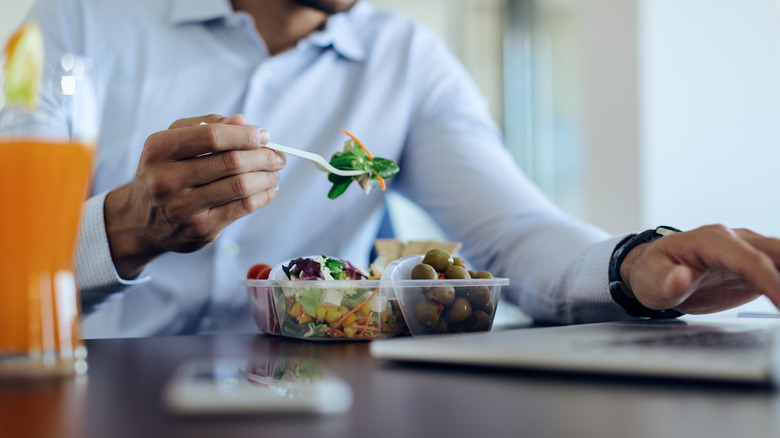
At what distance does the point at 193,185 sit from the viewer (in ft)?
2.72

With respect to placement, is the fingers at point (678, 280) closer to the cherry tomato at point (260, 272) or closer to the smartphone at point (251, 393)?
the smartphone at point (251, 393)

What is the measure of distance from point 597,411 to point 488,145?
3.78 feet

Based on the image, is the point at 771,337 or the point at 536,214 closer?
the point at 771,337

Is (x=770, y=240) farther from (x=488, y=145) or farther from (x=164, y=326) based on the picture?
(x=164, y=326)

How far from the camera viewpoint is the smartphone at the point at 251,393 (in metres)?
0.35

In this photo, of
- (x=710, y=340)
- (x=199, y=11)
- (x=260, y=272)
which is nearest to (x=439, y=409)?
(x=710, y=340)

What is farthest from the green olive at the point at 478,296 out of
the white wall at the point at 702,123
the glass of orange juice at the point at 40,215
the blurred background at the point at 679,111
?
the white wall at the point at 702,123

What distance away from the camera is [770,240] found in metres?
0.71

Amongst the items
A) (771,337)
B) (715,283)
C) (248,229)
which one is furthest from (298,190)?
(771,337)

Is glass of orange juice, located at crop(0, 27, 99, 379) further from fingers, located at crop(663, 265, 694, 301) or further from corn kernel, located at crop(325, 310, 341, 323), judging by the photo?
fingers, located at crop(663, 265, 694, 301)

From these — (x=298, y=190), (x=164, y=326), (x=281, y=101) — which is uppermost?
(x=281, y=101)

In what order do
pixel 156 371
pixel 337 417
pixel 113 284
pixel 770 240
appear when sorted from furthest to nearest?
pixel 113 284 → pixel 770 240 → pixel 156 371 → pixel 337 417

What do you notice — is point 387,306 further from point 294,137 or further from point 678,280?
point 294,137

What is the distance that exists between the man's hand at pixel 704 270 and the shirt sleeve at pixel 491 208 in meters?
0.10
